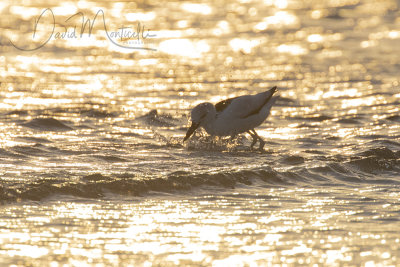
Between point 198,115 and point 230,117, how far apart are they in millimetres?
503

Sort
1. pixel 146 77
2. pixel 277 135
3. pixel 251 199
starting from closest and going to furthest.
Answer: pixel 251 199 < pixel 277 135 < pixel 146 77

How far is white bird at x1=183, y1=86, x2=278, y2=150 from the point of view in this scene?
39.2 ft

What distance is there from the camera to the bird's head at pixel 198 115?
468 inches

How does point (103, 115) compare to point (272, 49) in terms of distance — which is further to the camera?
point (272, 49)

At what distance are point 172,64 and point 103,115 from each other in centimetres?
434

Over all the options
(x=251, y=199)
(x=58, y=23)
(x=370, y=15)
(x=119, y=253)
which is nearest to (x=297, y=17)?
(x=370, y=15)

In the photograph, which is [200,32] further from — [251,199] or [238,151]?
[251,199]

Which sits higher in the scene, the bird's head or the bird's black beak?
the bird's head

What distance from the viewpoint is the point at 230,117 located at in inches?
475

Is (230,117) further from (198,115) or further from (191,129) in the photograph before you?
(191,129)

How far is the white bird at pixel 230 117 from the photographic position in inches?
471

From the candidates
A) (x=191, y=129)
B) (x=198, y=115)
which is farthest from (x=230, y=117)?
(x=191, y=129)

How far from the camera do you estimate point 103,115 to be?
1358cm

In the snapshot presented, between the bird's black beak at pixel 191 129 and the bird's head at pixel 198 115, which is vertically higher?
the bird's head at pixel 198 115
